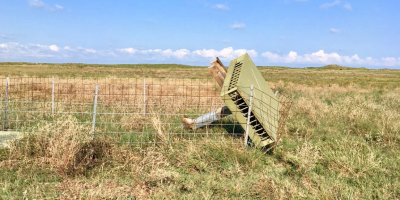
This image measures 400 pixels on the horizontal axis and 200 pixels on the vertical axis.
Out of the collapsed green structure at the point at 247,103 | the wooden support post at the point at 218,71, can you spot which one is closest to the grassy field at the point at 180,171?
the collapsed green structure at the point at 247,103

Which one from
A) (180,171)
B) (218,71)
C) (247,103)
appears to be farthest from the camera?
(218,71)

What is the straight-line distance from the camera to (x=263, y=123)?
5785 mm

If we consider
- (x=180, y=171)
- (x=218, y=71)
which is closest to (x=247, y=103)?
(x=218, y=71)

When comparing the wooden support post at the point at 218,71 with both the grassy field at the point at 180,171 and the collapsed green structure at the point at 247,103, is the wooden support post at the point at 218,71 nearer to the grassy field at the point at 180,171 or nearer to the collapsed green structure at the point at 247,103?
the collapsed green structure at the point at 247,103

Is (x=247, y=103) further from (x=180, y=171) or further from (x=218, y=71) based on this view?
(x=180, y=171)

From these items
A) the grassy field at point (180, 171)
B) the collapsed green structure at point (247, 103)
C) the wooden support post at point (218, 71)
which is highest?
the wooden support post at point (218, 71)

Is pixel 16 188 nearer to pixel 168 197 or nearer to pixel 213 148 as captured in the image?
pixel 168 197

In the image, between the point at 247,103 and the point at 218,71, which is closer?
the point at 247,103

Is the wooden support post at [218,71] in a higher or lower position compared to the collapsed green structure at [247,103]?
higher

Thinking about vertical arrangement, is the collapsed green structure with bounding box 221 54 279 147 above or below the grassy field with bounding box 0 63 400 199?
above

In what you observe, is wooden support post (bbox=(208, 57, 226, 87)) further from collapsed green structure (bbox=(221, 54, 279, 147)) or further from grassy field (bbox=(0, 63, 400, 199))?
grassy field (bbox=(0, 63, 400, 199))

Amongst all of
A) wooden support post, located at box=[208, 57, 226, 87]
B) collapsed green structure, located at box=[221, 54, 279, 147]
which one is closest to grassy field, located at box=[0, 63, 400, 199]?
collapsed green structure, located at box=[221, 54, 279, 147]

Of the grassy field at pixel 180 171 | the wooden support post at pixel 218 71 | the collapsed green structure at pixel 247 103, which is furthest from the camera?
the wooden support post at pixel 218 71

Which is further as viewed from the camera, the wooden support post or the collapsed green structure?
the wooden support post
